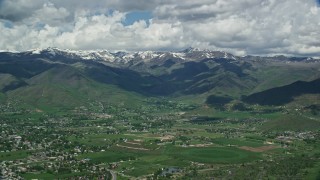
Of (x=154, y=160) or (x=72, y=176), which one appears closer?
(x=72, y=176)

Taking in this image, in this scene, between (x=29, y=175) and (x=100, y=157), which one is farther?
(x=100, y=157)

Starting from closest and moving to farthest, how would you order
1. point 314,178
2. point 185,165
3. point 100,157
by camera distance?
point 314,178, point 185,165, point 100,157

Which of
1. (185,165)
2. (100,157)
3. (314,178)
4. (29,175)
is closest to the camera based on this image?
(314,178)

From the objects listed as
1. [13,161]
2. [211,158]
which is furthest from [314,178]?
[13,161]

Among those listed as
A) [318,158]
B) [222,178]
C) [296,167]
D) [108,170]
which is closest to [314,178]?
[296,167]

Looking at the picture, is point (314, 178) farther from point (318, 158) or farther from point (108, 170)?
point (108, 170)

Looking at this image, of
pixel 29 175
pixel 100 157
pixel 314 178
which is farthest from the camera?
pixel 100 157

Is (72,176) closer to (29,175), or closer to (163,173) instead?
(29,175)

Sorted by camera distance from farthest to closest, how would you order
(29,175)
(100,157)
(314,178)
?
(100,157)
(29,175)
(314,178)
